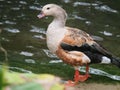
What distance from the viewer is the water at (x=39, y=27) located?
25.6ft

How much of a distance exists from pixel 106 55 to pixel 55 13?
112 cm

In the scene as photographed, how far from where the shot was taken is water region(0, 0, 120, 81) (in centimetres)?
780

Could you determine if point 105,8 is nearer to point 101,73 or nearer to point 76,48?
point 101,73

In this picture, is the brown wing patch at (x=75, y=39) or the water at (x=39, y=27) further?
the water at (x=39, y=27)

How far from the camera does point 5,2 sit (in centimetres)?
1159

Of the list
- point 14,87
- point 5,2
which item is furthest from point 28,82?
point 5,2

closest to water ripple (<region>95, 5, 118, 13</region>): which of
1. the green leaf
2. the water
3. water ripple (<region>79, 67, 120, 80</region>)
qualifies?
the water

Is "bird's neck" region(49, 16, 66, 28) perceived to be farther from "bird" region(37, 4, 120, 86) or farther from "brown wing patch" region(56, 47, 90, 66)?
"brown wing patch" region(56, 47, 90, 66)

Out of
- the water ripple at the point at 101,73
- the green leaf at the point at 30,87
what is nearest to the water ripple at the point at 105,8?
the water ripple at the point at 101,73

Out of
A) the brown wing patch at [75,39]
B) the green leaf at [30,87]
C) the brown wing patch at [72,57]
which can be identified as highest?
the green leaf at [30,87]

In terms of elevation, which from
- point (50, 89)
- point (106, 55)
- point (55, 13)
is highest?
point (50, 89)

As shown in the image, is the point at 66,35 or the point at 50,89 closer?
the point at 50,89

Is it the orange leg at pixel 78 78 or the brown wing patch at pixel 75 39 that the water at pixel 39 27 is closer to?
the orange leg at pixel 78 78

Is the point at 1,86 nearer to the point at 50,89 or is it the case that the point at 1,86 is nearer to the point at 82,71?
the point at 50,89
